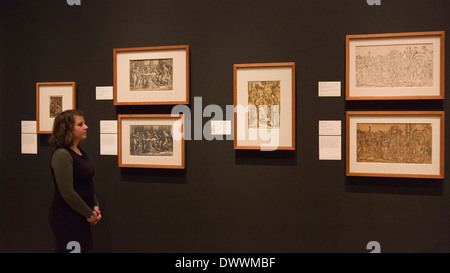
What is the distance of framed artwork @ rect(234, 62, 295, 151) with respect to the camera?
265 cm

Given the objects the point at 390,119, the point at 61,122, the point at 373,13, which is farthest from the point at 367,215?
the point at 61,122

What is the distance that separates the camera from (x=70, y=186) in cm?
226

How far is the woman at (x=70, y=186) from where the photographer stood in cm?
227

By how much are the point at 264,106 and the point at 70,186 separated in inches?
65.9

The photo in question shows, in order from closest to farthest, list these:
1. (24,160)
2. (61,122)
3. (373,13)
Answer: (61,122)
(373,13)
(24,160)

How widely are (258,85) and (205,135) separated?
66 centimetres

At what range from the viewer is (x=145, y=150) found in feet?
9.47

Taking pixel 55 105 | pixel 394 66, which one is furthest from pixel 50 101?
pixel 394 66

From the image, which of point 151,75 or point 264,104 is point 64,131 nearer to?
point 151,75

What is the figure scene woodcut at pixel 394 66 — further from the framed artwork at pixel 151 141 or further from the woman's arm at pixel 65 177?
the woman's arm at pixel 65 177

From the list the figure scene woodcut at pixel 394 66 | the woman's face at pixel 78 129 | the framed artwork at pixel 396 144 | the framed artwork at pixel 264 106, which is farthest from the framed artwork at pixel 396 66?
the woman's face at pixel 78 129

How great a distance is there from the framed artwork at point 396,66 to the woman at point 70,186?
223cm

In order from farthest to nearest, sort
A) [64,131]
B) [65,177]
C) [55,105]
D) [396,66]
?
[55,105], [396,66], [64,131], [65,177]

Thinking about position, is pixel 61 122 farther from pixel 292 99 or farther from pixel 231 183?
pixel 292 99
